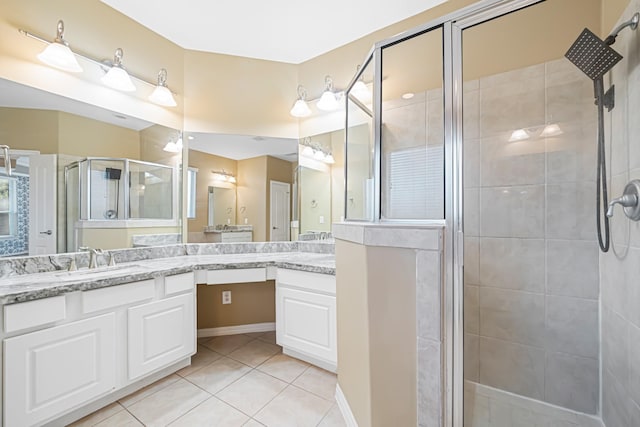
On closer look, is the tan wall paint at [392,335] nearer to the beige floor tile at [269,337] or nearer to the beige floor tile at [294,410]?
the beige floor tile at [294,410]

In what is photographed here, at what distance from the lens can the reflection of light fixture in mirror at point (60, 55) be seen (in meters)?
1.74

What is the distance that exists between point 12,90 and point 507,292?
3.30 m

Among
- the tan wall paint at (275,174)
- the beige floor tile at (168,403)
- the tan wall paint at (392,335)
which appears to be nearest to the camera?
the tan wall paint at (392,335)

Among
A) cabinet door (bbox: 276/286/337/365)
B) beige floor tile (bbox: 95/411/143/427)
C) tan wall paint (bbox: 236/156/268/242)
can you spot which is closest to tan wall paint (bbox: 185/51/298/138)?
tan wall paint (bbox: 236/156/268/242)

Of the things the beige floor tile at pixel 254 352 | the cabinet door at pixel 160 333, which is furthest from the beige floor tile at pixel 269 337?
Result: the cabinet door at pixel 160 333

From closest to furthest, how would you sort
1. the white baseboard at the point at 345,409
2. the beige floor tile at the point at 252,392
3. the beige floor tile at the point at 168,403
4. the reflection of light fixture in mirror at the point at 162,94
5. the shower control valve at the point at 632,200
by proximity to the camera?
the shower control valve at the point at 632,200 < the white baseboard at the point at 345,409 < the beige floor tile at the point at 168,403 < the beige floor tile at the point at 252,392 < the reflection of light fixture in mirror at the point at 162,94

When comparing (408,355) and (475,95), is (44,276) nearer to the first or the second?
(408,355)

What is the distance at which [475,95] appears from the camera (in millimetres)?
1640

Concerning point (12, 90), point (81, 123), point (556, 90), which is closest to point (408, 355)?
point (556, 90)

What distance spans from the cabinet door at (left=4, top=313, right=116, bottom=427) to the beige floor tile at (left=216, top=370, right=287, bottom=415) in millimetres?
694

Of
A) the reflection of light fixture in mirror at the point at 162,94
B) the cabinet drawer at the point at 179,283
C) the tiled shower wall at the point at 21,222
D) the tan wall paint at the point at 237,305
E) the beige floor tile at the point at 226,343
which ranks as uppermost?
the reflection of light fixture in mirror at the point at 162,94

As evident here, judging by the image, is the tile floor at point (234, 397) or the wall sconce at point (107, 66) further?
the wall sconce at point (107, 66)

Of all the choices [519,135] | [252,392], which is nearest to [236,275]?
[252,392]

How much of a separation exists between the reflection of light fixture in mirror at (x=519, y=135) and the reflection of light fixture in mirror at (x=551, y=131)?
7cm
